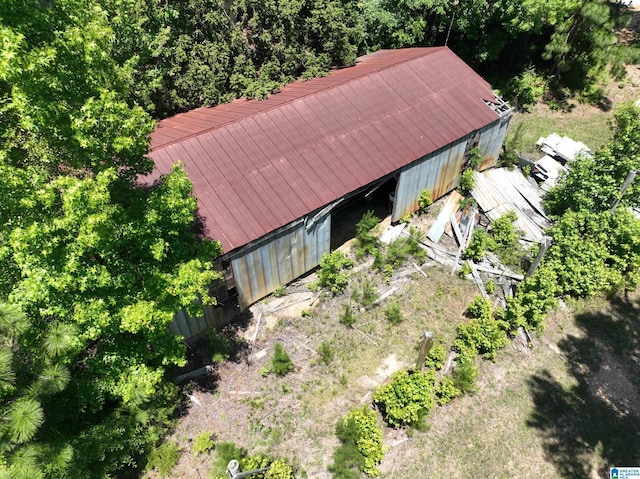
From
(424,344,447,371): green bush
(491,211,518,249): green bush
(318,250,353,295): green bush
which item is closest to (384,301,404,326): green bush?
(424,344,447,371): green bush

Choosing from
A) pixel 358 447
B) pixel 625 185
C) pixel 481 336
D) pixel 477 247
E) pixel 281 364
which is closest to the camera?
pixel 358 447

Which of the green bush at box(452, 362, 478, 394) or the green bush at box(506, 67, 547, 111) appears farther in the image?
the green bush at box(506, 67, 547, 111)

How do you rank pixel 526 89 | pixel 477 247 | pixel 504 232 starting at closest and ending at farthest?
pixel 477 247
pixel 504 232
pixel 526 89

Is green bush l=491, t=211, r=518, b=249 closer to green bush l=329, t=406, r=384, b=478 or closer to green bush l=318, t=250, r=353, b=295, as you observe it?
green bush l=318, t=250, r=353, b=295

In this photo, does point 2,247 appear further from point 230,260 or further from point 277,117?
point 277,117

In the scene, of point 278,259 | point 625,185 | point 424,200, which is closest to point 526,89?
point 625,185

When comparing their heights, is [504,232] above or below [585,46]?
below

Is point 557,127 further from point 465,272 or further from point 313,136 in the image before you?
point 313,136
